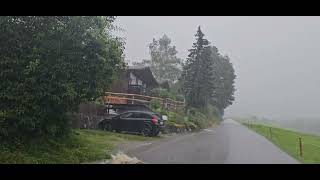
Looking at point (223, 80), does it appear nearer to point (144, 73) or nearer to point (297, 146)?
point (144, 73)

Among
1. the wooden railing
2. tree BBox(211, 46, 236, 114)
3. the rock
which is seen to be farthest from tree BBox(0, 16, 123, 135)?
tree BBox(211, 46, 236, 114)

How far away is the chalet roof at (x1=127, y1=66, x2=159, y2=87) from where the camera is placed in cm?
4366

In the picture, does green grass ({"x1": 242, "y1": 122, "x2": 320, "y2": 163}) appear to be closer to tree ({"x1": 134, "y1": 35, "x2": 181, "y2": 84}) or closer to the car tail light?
the car tail light

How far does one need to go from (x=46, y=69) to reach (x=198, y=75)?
42.8 metres

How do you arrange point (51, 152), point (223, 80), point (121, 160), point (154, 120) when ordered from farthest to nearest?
point (223, 80) → point (154, 120) → point (121, 160) → point (51, 152)

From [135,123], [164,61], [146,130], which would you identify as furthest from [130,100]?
[164,61]

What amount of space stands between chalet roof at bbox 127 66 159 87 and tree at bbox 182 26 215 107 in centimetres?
561

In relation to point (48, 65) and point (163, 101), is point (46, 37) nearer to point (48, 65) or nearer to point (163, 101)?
point (48, 65)

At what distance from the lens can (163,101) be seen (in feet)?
121

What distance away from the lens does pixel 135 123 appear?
25.0 metres

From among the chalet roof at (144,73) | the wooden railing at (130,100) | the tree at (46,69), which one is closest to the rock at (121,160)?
the tree at (46,69)

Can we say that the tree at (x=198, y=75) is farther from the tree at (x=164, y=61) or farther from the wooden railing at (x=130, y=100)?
the tree at (x=164, y=61)
